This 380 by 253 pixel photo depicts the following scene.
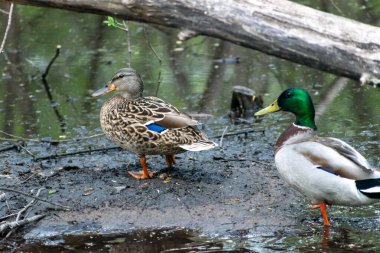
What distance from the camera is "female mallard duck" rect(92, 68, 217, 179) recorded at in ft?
25.2

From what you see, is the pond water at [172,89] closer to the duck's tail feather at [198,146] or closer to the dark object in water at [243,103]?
the dark object in water at [243,103]

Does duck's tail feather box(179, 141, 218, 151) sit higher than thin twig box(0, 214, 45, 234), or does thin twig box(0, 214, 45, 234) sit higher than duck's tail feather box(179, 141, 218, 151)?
duck's tail feather box(179, 141, 218, 151)

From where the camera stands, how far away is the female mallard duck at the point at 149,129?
769 centimetres

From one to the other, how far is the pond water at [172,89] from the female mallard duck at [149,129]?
854mm

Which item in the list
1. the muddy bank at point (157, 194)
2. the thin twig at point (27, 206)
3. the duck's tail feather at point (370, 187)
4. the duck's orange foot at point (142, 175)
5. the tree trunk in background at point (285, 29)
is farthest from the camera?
the duck's orange foot at point (142, 175)

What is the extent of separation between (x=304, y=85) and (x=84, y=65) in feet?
10.9

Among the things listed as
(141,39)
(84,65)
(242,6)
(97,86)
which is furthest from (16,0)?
(141,39)

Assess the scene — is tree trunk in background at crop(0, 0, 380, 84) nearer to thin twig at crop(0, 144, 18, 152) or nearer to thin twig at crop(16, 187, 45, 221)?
thin twig at crop(16, 187, 45, 221)

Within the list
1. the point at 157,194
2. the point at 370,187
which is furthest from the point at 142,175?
the point at 370,187

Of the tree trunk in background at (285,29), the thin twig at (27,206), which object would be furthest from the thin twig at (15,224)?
the tree trunk in background at (285,29)

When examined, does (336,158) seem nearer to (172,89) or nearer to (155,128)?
(155,128)

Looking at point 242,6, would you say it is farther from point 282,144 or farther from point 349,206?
point 349,206

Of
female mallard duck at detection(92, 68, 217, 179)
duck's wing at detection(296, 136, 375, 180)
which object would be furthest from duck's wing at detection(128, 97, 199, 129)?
duck's wing at detection(296, 136, 375, 180)

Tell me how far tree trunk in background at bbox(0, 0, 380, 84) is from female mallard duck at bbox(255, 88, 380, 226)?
0.83 metres
